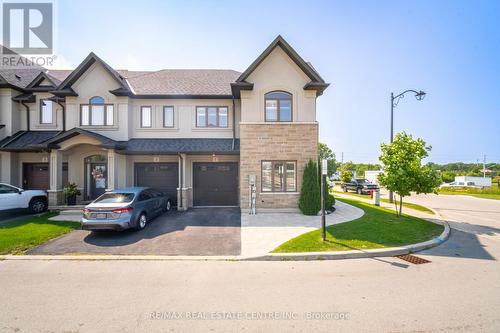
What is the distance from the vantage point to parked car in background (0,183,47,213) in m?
10.7

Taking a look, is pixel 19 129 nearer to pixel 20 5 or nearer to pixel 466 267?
pixel 20 5

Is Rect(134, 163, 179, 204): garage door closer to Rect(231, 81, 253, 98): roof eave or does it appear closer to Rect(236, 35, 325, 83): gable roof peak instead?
Rect(231, 81, 253, 98): roof eave

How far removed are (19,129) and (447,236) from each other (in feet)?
77.2

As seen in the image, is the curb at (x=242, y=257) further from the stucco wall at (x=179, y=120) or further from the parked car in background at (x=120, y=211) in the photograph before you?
the stucco wall at (x=179, y=120)

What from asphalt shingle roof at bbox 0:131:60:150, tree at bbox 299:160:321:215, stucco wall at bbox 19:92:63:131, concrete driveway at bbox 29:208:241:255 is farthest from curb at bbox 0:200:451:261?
stucco wall at bbox 19:92:63:131

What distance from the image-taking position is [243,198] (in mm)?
12047

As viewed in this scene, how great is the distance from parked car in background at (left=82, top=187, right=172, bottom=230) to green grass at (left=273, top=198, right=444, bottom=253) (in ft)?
18.8

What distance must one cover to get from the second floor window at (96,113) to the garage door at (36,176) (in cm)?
423

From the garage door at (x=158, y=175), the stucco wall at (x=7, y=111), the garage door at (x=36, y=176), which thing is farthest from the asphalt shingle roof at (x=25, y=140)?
the garage door at (x=158, y=175)

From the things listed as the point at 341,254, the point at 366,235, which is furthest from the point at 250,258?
the point at 366,235

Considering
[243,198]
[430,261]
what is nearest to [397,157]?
[430,261]

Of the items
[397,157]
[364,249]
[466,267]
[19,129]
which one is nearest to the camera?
[466,267]

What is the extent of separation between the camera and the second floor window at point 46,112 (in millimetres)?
13961

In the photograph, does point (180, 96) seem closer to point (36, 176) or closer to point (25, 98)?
point (25, 98)
